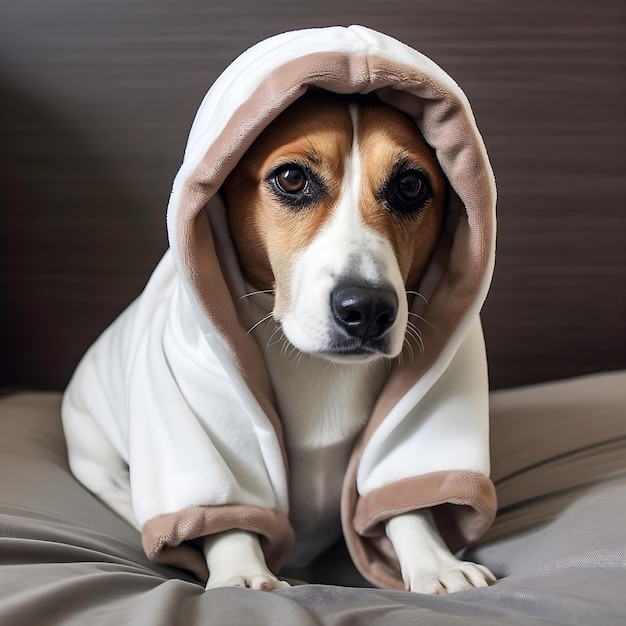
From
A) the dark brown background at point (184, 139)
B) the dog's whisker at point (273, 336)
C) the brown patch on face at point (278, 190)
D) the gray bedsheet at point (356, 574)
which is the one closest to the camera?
the gray bedsheet at point (356, 574)

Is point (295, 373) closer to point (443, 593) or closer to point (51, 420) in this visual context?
point (443, 593)

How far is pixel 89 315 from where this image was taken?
184 centimetres

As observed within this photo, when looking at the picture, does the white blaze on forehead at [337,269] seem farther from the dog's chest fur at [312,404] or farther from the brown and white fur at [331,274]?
the dog's chest fur at [312,404]

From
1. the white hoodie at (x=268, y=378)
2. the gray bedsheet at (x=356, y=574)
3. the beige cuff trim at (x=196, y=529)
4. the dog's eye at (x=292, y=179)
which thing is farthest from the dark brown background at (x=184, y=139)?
the beige cuff trim at (x=196, y=529)

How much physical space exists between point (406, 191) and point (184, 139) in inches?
32.9

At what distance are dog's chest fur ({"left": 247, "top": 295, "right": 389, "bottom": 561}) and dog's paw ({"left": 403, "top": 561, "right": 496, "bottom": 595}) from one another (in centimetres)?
20

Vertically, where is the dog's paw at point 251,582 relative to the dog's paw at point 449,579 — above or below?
above

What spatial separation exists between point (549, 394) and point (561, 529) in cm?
61

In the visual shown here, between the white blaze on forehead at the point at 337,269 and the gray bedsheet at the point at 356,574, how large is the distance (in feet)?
0.96

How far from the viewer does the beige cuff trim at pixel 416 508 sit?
1052 mm

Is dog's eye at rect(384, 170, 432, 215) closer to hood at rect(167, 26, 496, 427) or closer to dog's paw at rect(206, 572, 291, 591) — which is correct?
hood at rect(167, 26, 496, 427)

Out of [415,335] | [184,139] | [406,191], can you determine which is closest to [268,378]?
[415,335]

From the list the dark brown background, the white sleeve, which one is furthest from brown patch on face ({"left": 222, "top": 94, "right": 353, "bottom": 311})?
the dark brown background

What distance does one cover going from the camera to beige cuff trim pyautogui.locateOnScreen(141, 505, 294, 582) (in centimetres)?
102
